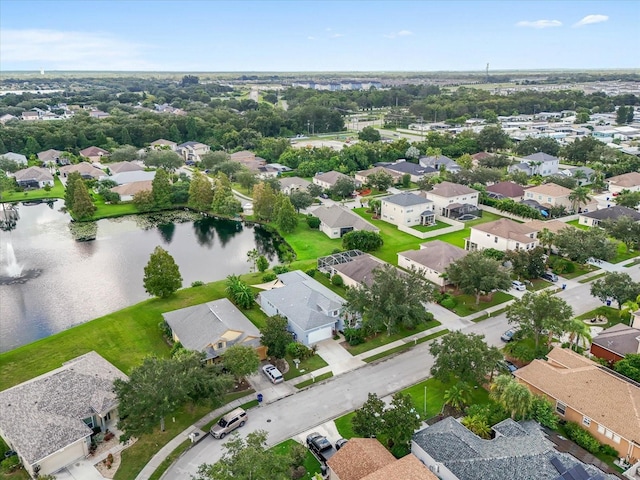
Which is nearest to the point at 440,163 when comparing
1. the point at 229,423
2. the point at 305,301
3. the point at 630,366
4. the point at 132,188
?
the point at 132,188

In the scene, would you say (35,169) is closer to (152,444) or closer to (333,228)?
(333,228)

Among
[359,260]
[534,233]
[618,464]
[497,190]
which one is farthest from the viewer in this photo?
[497,190]

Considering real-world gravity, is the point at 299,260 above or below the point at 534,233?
below

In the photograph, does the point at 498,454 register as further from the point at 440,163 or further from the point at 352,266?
the point at 440,163

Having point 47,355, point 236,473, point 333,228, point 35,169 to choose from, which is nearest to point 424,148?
point 333,228

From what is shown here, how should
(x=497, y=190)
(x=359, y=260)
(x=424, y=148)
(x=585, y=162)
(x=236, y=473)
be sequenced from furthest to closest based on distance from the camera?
(x=424, y=148) → (x=585, y=162) → (x=497, y=190) → (x=359, y=260) → (x=236, y=473)

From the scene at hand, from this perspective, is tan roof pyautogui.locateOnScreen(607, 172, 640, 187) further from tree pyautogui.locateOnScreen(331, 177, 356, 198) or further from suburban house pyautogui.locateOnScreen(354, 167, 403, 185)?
tree pyautogui.locateOnScreen(331, 177, 356, 198)

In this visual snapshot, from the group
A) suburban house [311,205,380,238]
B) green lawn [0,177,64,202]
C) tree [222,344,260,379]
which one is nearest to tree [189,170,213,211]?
suburban house [311,205,380,238]
